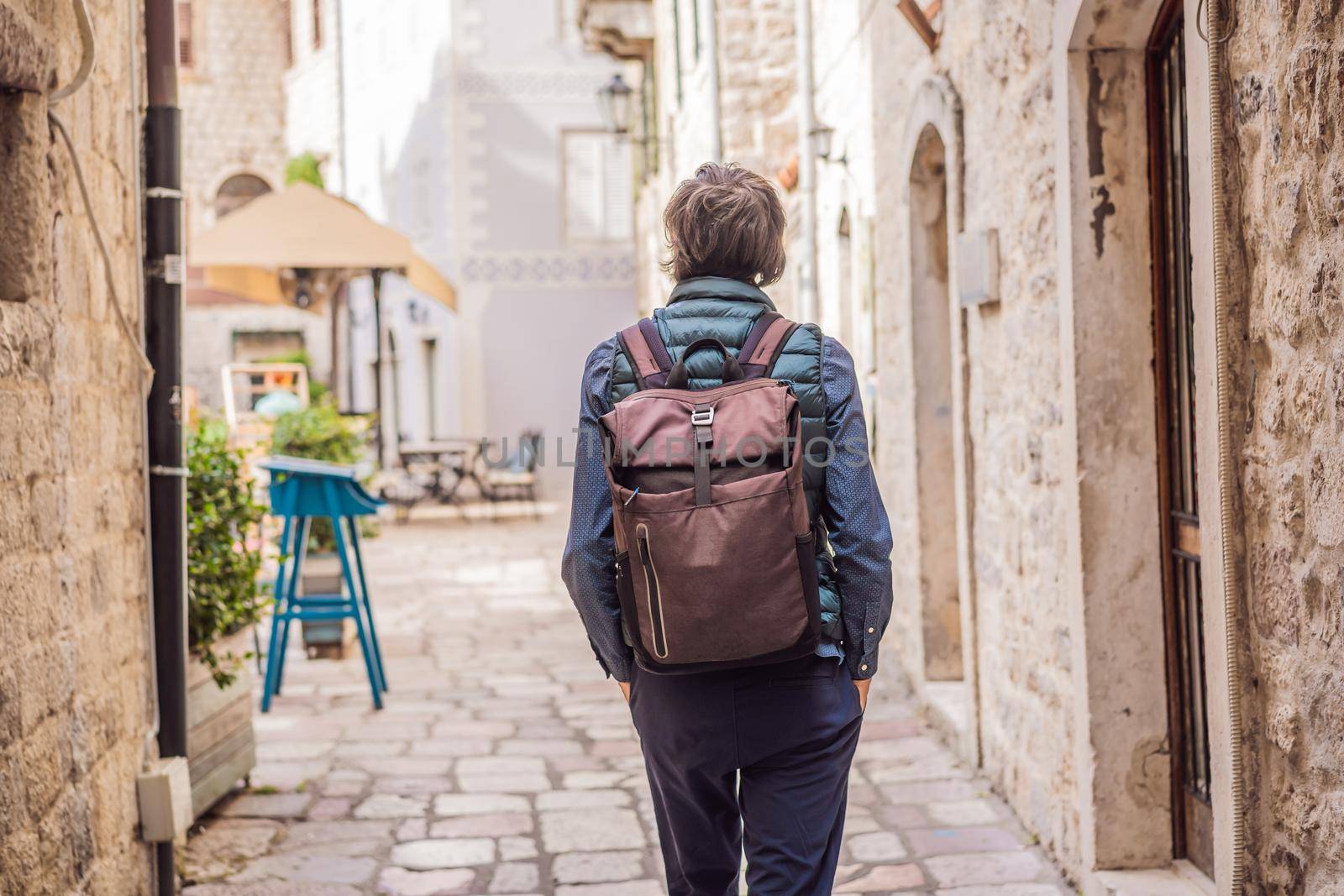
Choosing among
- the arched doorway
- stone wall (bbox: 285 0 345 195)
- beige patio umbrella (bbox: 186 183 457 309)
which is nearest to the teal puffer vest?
the arched doorway

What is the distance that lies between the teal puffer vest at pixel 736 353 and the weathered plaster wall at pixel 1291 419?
31.3 inches

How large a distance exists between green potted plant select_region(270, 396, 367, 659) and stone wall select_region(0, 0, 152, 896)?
147 inches

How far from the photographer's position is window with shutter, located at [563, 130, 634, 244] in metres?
21.9

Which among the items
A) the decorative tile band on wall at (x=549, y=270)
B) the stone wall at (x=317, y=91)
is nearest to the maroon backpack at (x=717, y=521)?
the decorative tile band on wall at (x=549, y=270)

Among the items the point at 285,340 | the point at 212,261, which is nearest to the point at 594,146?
the point at 285,340

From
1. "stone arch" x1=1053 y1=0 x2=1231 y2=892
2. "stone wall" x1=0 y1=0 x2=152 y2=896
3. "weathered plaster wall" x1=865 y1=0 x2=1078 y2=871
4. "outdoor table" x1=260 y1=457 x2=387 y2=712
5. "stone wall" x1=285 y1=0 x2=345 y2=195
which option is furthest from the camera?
"stone wall" x1=285 y1=0 x2=345 y2=195

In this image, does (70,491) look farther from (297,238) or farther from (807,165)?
(297,238)

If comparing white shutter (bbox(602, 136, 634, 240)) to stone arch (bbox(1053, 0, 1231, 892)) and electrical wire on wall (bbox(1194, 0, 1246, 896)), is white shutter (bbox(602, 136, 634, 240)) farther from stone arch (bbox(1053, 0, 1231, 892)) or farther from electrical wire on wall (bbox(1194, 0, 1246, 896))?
electrical wire on wall (bbox(1194, 0, 1246, 896))

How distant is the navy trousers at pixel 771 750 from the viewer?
232 cm

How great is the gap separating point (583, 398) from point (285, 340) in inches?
968

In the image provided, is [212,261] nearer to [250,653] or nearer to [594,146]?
[250,653]

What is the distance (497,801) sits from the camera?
479 centimetres

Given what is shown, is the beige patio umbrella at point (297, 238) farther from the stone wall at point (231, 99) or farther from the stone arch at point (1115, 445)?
the stone wall at point (231, 99)

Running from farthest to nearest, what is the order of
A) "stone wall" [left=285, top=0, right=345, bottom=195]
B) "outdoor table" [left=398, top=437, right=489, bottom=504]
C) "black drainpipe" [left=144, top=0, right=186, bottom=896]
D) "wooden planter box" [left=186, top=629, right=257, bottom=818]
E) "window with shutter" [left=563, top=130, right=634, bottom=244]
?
"stone wall" [left=285, top=0, right=345, bottom=195] → "window with shutter" [left=563, top=130, right=634, bottom=244] → "outdoor table" [left=398, top=437, right=489, bottom=504] → "wooden planter box" [left=186, top=629, right=257, bottom=818] → "black drainpipe" [left=144, top=0, right=186, bottom=896]
